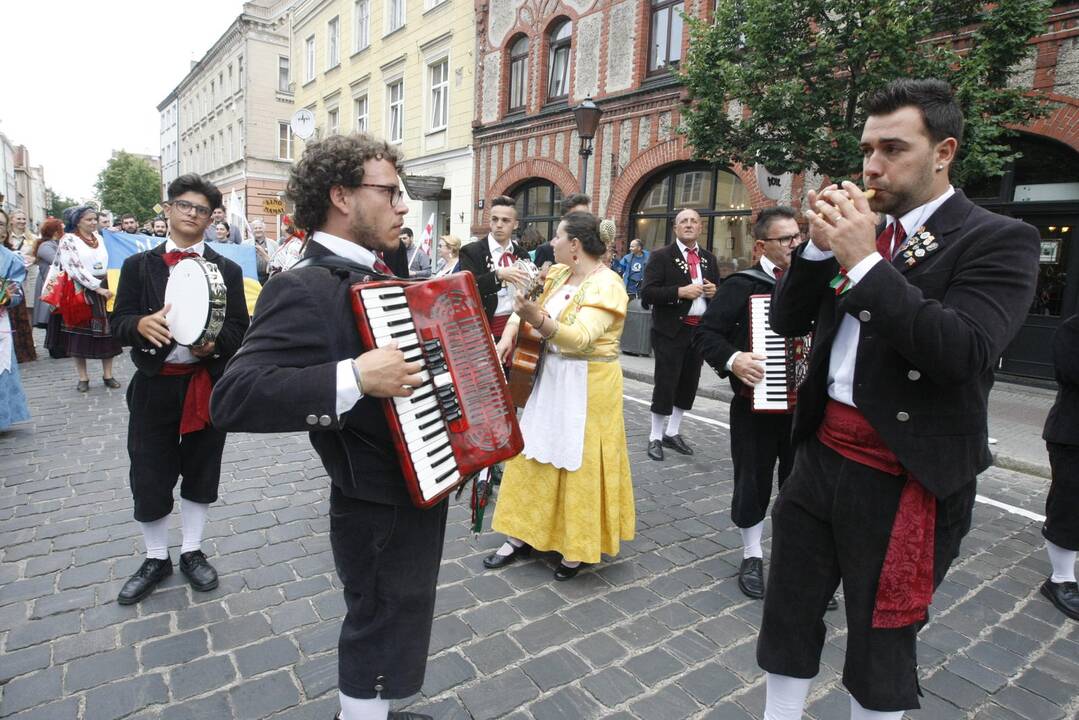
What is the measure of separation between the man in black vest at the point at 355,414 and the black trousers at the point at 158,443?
1.58 metres

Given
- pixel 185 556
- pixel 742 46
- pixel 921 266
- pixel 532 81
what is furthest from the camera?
pixel 532 81

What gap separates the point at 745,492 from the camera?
340 centimetres

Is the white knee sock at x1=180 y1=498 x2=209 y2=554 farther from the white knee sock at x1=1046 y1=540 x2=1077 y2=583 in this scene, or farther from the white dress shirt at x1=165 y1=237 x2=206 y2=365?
the white knee sock at x1=1046 y1=540 x2=1077 y2=583

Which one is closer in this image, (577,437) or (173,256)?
(173,256)

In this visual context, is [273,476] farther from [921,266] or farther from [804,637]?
[921,266]

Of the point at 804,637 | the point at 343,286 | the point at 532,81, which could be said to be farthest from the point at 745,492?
the point at 532,81

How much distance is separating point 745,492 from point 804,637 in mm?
1378

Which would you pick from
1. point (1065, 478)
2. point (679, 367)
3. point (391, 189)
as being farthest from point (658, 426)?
point (391, 189)

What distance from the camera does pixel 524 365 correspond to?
11.9 feet

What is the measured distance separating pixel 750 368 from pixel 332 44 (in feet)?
90.5

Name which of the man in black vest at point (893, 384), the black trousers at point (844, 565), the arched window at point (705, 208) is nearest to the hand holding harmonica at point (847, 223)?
the man in black vest at point (893, 384)

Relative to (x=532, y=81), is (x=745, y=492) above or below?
below

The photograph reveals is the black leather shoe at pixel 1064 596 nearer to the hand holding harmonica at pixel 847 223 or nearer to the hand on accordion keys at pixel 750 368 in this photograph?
the hand on accordion keys at pixel 750 368

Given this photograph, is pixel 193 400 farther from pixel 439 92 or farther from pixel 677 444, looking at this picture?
pixel 439 92
